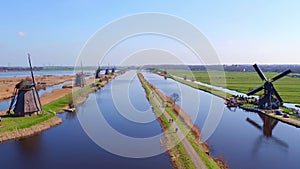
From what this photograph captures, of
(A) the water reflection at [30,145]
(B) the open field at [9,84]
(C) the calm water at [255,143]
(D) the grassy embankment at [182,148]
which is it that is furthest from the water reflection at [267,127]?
(B) the open field at [9,84]

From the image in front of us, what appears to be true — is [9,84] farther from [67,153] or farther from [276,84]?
[276,84]

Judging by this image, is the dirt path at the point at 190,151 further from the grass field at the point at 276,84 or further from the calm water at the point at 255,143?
the grass field at the point at 276,84

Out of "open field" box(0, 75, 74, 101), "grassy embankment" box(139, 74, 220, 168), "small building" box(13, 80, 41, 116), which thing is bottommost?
"open field" box(0, 75, 74, 101)

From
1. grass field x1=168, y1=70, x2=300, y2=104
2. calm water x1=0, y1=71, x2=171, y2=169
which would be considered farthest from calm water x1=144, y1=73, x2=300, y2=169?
grass field x1=168, y1=70, x2=300, y2=104

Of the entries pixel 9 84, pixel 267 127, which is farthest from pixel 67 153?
pixel 9 84

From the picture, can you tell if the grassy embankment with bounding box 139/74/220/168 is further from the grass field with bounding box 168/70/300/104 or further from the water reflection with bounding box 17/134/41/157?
the grass field with bounding box 168/70/300/104

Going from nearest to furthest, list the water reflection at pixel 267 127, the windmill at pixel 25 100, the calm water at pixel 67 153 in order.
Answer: the calm water at pixel 67 153
the water reflection at pixel 267 127
the windmill at pixel 25 100

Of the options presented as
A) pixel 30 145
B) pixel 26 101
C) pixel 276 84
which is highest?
pixel 26 101

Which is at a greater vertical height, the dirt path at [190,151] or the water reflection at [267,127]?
the dirt path at [190,151]

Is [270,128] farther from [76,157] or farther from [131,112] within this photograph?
[76,157]
